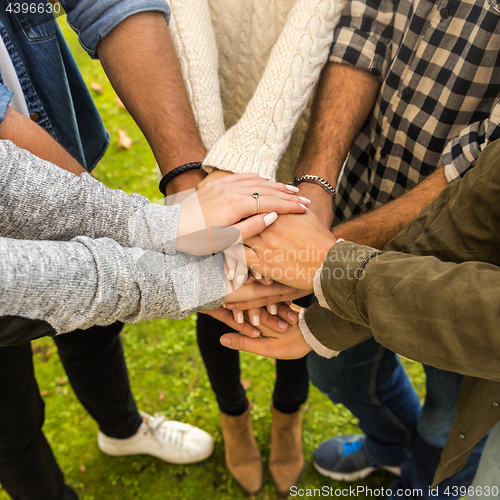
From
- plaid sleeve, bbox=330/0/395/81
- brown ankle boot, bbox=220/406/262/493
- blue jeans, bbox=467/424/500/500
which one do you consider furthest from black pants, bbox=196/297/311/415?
plaid sleeve, bbox=330/0/395/81

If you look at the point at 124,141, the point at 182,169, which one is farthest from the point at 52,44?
the point at 124,141

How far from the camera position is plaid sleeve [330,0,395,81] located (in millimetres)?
1474

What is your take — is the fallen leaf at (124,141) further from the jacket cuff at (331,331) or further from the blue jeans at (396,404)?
the jacket cuff at (331,331)

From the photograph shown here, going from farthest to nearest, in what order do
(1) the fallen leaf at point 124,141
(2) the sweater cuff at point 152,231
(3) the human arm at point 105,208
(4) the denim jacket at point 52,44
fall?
(1) the fallen leaf at point 124,141 → (4) the denim jacket at point 52,44 → (2) the sweater cuff at point 152,231 → (3) the human arm at point 105,208

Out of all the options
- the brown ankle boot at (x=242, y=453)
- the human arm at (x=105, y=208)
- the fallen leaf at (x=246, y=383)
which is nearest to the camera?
A: the human arm at (x=105, y=208)

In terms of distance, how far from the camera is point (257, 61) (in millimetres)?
1631

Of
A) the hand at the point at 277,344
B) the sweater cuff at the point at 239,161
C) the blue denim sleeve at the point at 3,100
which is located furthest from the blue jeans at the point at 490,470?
the blue denim sleeve at the point at 3,100

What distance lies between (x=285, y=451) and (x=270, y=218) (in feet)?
4.37

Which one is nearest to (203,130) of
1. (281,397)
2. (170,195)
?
(170,195)

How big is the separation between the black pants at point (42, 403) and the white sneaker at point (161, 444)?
0.08m

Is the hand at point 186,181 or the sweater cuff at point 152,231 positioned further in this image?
the hand at point 186,181

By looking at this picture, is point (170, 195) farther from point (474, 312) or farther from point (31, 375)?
point (474, 312)

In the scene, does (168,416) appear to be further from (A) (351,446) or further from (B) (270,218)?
(B) (270,218)

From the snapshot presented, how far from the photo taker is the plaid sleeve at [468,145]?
1171mm
